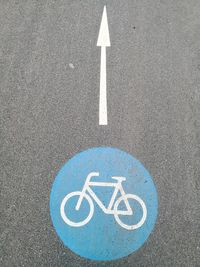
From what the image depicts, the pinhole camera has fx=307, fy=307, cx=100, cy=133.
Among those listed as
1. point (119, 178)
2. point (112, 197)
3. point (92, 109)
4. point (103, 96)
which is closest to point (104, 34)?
point (103, 96)

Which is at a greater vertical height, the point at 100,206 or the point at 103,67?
the point at 103,67

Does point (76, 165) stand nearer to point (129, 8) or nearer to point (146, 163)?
point (146, 163)

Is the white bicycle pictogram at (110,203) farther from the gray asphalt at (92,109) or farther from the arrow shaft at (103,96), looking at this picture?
the arrow shaft at (103,96)

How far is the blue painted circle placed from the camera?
4.26 m

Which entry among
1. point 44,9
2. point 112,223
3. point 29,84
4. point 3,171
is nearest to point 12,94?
point 29,84

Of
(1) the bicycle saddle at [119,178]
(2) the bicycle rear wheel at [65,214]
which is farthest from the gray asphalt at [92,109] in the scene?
(1) the bicycle saddle at [119,178]

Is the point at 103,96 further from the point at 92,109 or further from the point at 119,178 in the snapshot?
the point at 119,178

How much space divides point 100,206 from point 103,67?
282 centimetres

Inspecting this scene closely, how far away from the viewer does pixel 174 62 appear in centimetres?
616

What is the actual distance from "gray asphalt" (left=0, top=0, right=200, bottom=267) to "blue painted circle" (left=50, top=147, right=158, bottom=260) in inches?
5.1

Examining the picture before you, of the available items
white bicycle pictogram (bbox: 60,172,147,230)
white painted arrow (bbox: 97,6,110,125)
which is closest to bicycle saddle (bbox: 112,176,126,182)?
white bicycle pictogram (bbox: 60,172,147,230)

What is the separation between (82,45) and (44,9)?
4.86 ft

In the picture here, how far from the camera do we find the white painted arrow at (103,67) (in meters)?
5.43

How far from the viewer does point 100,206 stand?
4504 millimetres
